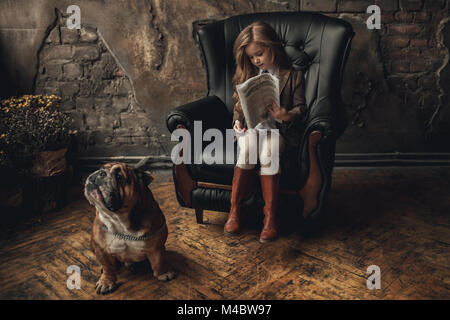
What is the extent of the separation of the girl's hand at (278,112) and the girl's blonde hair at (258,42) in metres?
0.20

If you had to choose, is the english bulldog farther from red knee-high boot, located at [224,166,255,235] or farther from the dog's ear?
red knee-high boot, located at [224,166,255,235]

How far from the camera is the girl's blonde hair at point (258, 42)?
1934mm

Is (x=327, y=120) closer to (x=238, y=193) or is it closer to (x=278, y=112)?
(x=278, y=112)

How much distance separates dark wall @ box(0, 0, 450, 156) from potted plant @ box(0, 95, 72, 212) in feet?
2.13

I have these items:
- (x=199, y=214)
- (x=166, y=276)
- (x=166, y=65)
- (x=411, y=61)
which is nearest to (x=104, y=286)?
(x=166, y=276)

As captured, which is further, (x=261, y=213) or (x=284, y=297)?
(x=261, y=213)

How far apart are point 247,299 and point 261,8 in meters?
2.25

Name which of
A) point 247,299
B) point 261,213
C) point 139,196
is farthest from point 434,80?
point 139,196

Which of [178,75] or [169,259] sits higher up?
[178,75]

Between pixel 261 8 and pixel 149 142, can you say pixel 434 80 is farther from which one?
pixel 149 142

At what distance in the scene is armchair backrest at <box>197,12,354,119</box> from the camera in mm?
2100

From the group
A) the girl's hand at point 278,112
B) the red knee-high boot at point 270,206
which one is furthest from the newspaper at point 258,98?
the red knee-high boot at point 270,206

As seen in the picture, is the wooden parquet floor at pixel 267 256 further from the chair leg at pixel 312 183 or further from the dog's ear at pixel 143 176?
the dog's ear at pixel 143 176
